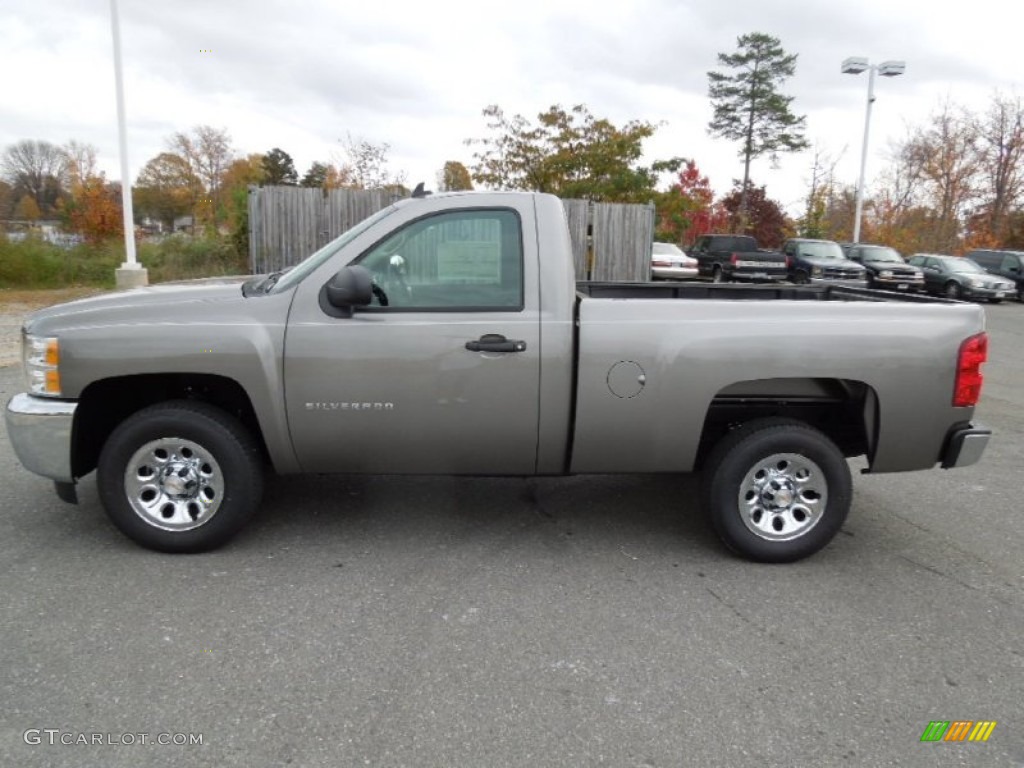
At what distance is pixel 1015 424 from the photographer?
7605 mm

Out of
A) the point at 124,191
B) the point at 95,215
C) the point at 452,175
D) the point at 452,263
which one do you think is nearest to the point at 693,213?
the point at 452,175

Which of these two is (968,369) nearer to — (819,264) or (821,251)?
(819,264)

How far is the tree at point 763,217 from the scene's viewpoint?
4528 centimetres

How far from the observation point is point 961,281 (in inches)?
937

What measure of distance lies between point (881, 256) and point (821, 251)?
7.22 ft

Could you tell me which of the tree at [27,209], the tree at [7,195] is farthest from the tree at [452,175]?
the tree at [27,209]

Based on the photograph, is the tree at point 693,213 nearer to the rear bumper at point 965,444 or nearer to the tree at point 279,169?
the rear bumper at point 965,444

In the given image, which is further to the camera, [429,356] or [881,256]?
[881,256]

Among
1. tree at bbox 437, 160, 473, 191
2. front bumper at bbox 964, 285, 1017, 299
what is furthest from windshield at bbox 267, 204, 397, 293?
tree at bbox 437, 160, 473, 191

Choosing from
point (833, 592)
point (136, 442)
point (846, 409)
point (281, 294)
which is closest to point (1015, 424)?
point (846, 409)

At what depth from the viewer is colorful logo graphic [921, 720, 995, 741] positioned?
2641mm

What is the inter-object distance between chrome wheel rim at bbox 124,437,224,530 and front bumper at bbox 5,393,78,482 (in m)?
0.34

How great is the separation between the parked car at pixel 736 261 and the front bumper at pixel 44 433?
19.3 m

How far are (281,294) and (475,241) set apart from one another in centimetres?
104
